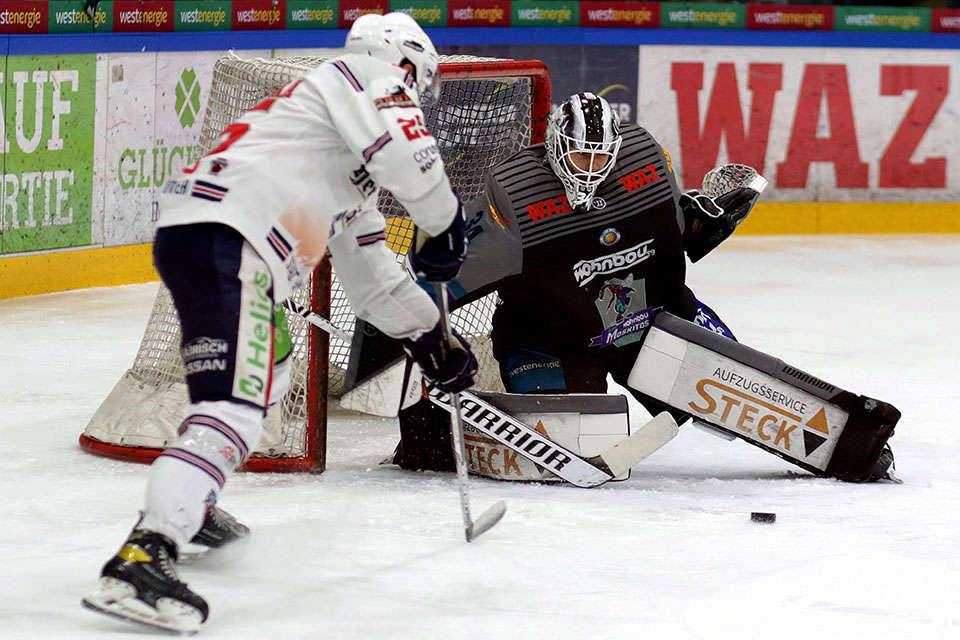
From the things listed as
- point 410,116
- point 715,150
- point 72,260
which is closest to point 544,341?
point 410,116

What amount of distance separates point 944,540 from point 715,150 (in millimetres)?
5454

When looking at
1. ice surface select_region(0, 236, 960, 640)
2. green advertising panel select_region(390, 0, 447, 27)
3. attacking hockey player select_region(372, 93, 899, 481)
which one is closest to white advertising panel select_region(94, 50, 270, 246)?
green advertising panel select_region(390, 0, 447, 27)

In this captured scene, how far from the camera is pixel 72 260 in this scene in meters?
6.40

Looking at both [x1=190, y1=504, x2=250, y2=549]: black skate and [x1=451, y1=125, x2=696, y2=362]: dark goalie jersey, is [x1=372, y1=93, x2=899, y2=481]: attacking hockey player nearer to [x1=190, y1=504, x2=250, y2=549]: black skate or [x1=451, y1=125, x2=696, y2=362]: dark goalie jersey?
[x1=451, y1=125, x2=696, y2=362]: dark goalie jersey

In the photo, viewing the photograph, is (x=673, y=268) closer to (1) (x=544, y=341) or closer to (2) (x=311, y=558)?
(1) (x=544, y=341)

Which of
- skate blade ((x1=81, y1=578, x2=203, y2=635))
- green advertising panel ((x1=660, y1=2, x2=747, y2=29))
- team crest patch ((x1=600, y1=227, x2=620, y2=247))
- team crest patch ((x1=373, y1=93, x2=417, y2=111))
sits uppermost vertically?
green advertising panel ((x1=660, y1=2, x2=747, y2=29))

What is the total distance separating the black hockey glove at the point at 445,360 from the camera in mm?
3104

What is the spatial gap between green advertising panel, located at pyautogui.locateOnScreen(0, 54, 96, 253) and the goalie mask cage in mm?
2006

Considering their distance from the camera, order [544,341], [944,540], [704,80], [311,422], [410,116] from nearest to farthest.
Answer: [410,116] → [944,540] → [311,422] → [544,341] → [704,80]

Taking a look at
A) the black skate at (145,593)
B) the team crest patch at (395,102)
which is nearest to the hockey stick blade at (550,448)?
the team crest patch at (395,102)

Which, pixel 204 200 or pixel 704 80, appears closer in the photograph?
pixel 204 200

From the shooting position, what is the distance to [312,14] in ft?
24.2

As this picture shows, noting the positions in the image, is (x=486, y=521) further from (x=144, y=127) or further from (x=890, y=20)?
(x=890, y=20)

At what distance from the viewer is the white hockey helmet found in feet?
9.41
